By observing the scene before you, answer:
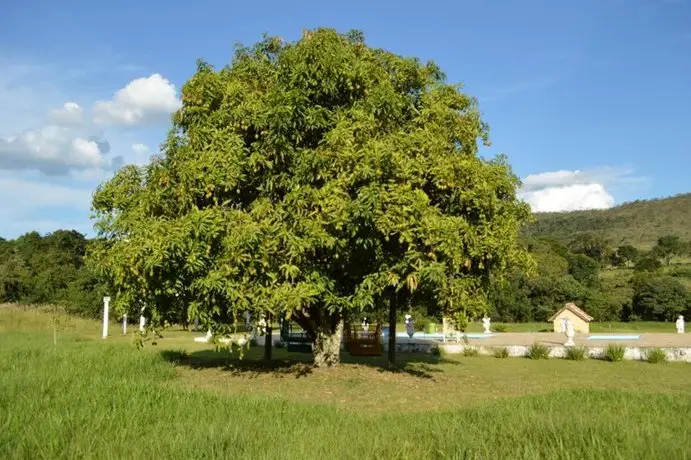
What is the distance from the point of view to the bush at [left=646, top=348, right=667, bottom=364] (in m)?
17.6

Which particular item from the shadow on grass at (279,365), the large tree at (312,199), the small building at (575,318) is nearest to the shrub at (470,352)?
the shadow on grass at (279,365)

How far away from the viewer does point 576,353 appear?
725 inches

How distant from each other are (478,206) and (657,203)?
4996 inches

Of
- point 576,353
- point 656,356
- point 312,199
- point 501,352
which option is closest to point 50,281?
point 501,352

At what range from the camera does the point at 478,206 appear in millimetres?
11562

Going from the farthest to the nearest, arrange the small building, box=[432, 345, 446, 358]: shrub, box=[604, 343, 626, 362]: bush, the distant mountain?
the distant mountain → the small building → box=[432, 345, 446, 358]: shrub → box=[604, 343, 626, 362]: bush

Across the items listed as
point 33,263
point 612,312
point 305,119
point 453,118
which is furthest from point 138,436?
point 33,263

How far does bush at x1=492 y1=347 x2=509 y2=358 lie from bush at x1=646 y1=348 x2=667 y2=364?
4.09 meters

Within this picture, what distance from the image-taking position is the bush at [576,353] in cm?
1838

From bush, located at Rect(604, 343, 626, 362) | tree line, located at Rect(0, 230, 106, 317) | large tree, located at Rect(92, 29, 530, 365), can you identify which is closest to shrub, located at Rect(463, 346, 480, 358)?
bush, located at Rect(604, 343, 626, 362)

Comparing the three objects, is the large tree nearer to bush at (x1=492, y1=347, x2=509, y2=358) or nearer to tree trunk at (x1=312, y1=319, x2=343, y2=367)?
tree trunk at (x1=312, y1=319, x2=343, y2=367)

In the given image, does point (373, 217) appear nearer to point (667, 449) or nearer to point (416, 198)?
point (416, 198)

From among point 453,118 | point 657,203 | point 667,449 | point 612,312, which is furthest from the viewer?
point 657,203

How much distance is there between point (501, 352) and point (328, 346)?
26.7 ft
